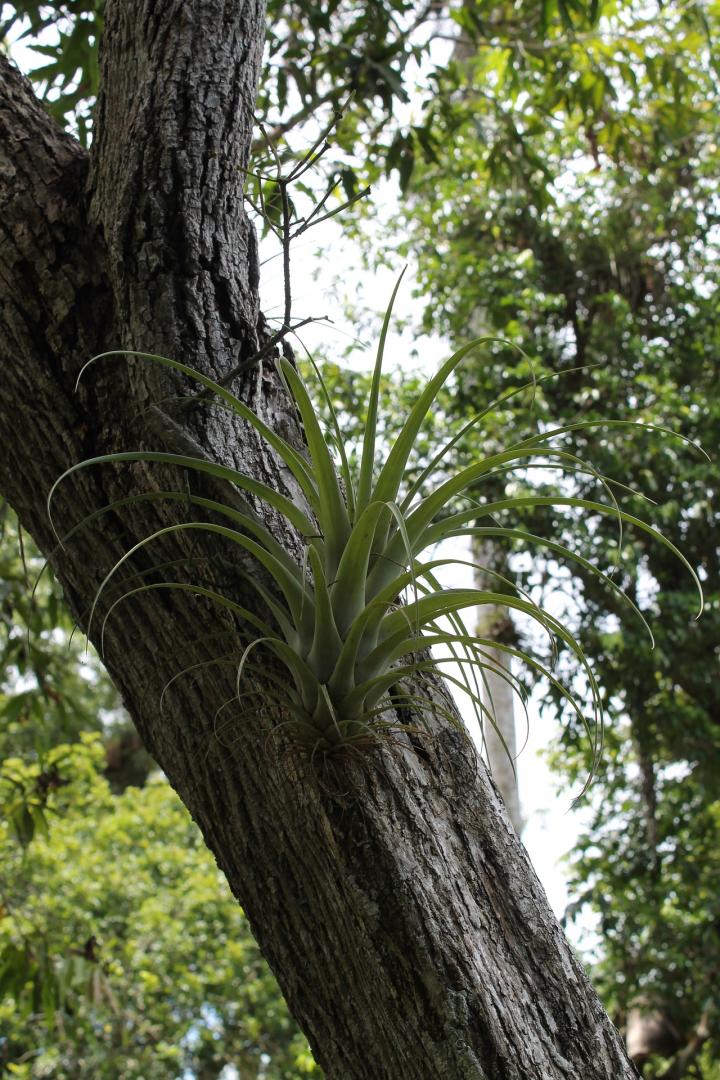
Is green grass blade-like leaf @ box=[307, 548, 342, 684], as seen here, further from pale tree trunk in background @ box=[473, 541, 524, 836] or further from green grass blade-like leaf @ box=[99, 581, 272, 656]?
pale tree trunk in background @ box=[473, 541, 524, 836]

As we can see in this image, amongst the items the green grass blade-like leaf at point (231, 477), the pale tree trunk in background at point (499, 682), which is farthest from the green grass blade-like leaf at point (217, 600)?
the pale tree trunk in background at point (499, 682)

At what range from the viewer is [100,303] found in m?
1.18

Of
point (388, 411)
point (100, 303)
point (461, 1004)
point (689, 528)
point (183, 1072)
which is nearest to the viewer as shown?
point (461, 1004)

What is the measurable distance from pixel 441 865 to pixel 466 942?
8cm

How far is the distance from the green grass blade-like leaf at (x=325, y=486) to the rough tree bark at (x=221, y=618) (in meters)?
0.10

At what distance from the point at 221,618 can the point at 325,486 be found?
18 centimetres

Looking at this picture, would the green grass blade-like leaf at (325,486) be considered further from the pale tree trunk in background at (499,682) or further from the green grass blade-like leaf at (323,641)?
the pale tree trunk in background at (499,682)

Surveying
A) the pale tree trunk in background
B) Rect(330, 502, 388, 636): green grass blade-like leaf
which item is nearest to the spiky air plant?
Rect(330, 502, 388, 636): green grass blade-like leaf

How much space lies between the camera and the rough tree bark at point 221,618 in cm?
97

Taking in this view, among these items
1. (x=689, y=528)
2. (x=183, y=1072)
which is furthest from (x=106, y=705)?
(x=689, y=528)

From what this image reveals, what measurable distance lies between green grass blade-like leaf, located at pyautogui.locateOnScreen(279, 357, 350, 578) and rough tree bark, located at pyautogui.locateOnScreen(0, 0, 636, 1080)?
10 centimetres

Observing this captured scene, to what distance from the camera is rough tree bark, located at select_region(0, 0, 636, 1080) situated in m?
0.97

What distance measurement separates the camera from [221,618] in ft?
3.50

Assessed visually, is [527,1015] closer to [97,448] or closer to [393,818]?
[393,818]
